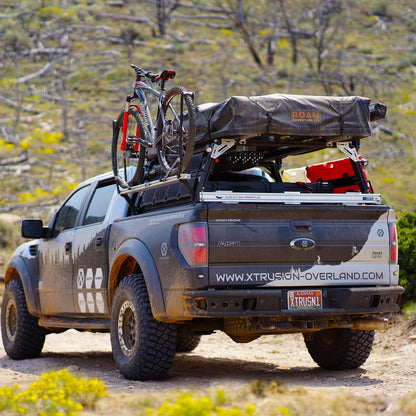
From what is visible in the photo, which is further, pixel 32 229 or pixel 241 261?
pixel 32 229

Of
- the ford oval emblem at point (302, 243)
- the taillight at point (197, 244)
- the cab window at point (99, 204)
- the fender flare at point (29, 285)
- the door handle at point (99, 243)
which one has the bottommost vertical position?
the fender flare at point (29, 285)

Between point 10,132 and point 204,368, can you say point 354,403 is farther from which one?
point 10,132

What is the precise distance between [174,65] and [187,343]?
26113 mm

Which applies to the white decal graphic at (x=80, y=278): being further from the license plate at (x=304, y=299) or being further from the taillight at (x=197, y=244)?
the license plate at (x=304, y=299)

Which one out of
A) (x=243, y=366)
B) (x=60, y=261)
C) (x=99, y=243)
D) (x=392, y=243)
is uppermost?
(x=392, y=243)

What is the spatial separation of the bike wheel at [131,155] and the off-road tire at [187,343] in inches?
109

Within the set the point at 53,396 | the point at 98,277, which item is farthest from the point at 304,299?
the point at 53,396

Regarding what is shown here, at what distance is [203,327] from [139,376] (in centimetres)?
66

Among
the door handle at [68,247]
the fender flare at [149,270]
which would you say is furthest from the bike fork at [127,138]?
the fender flare at [149,270]

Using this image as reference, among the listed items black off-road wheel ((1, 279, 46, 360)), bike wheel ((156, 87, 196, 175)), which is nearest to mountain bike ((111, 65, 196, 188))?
bike wheel ((156, 87, 196, 175))

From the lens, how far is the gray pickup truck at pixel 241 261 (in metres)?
5.50

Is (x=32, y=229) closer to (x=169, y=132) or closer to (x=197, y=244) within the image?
(x=169, y=132)

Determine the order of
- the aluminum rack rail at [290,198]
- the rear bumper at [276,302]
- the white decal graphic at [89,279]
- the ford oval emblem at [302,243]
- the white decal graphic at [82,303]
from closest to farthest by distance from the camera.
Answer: the rear bumper at [276,302], the aluminum rack rail at [290,198], the ford oval emblem at [302,243], the white decal graphic at [89,279], the white decal graphic at [82,303]

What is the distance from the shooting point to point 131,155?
295 inches
